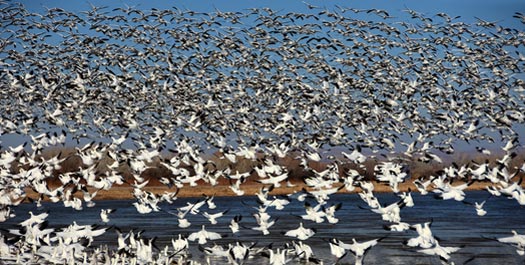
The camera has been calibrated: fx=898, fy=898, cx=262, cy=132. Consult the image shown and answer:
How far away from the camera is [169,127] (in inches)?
1310

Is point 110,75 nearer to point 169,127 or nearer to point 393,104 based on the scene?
point 169,127

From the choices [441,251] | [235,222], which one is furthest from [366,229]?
[441,251]

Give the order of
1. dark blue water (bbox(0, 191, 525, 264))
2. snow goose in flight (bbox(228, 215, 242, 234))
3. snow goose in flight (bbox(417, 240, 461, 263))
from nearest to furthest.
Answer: snow goose in flight (bbox(417, 240, 461, 263)) < snow goose in flight (bbox(228, 215, 242, 234)) < dark blue water (bbox(0, 191, 525, 264))

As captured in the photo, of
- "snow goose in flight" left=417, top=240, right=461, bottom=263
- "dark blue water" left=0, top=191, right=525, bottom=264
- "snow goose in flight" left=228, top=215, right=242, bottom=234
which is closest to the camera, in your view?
"snow goose in flight" left=417, top=240, right=461, bottom=263

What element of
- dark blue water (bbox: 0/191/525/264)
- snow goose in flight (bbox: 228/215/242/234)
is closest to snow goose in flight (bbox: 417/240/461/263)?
dark blue water (bbox: 0/191/525/264)

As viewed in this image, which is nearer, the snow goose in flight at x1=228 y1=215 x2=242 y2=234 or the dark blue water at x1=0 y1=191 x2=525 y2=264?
the snow goose in flight at x1=228 y1=215 x2=242 y2=234

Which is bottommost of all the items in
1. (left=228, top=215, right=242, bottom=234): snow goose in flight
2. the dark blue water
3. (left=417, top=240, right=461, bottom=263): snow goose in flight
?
(left=417, top=240, right=461, bottom=263): snow goose in flight

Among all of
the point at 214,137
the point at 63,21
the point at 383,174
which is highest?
the point at 63,21

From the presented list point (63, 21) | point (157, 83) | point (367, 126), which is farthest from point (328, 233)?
point (63, 21)

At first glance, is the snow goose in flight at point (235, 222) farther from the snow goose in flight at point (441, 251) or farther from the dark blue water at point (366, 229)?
the snow goose in flight at point (441, 251)

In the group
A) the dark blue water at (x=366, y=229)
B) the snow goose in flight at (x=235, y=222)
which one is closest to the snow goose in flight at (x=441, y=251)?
the dark blue water at (x=366, y=229)

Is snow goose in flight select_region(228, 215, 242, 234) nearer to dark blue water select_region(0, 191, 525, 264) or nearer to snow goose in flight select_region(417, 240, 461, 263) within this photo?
dark blue water select_region(0, 191, 525, 264)

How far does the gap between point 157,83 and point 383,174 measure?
10.4m

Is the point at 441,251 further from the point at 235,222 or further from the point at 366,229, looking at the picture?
the point at 366,229
